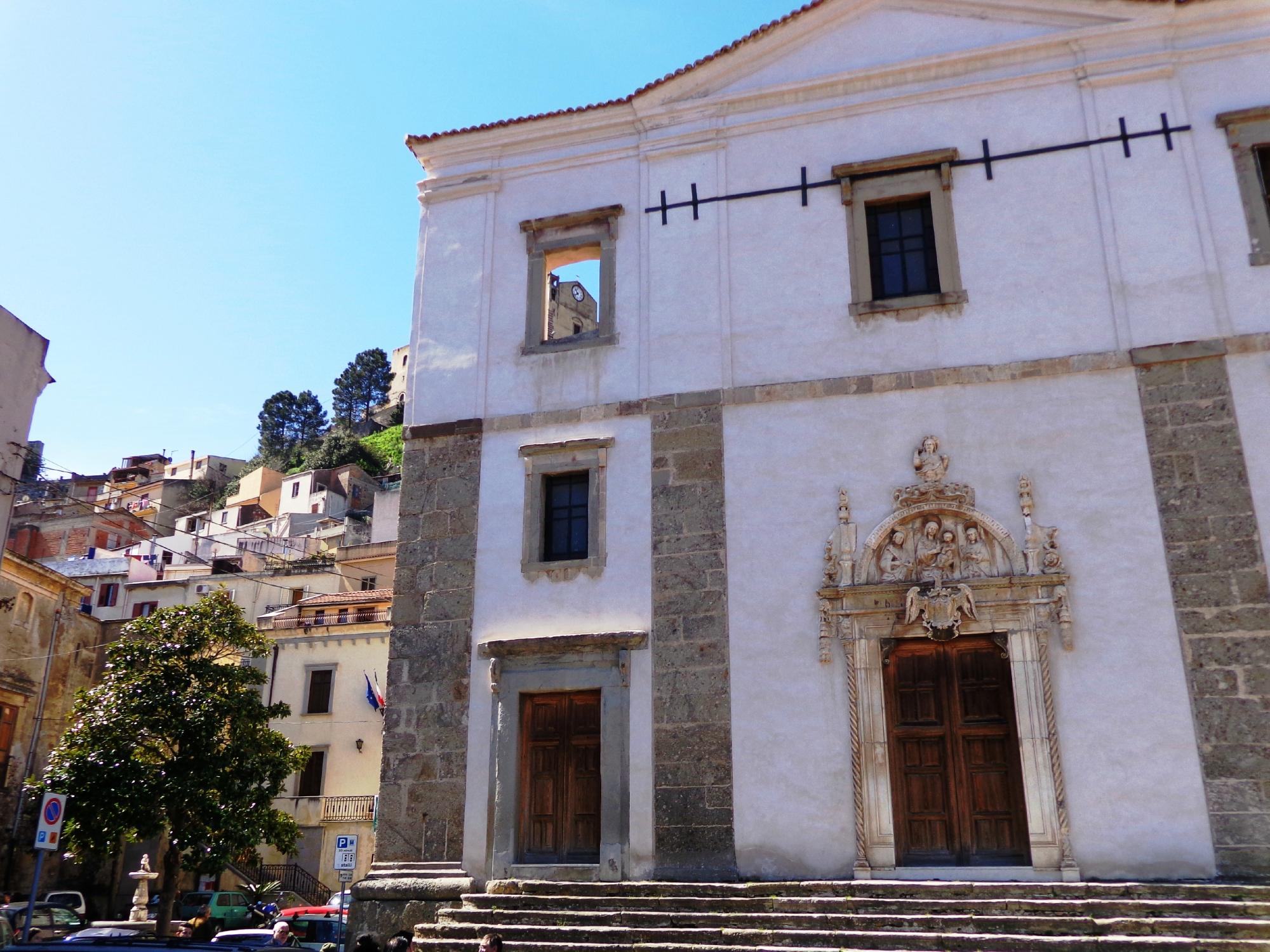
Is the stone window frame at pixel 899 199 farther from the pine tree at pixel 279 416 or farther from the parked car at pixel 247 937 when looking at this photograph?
the pine tree at pixel 279 416

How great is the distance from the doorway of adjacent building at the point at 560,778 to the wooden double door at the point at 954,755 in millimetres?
3449

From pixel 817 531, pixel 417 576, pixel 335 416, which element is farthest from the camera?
pixel 335 416

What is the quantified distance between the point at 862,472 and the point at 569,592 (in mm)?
3811

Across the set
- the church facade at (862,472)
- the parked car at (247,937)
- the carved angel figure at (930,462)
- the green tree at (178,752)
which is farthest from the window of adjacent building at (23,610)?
the carved angel figure at (930,462)

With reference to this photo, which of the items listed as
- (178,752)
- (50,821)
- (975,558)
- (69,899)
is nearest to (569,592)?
(975,558)

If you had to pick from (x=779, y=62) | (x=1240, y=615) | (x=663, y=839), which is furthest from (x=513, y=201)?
(x=1240, y=615)

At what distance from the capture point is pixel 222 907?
1053 inches

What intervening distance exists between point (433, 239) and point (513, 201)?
4.17 feet

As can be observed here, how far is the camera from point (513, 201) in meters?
16.7

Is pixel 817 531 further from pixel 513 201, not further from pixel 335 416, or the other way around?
pixel 335 416

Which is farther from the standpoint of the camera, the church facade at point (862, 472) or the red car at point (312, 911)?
the red car at point (312, 911)

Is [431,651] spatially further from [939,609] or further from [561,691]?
[939,609]

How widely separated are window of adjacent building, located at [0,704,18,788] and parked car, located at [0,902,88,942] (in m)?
7.03

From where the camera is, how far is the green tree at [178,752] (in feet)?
64.1
